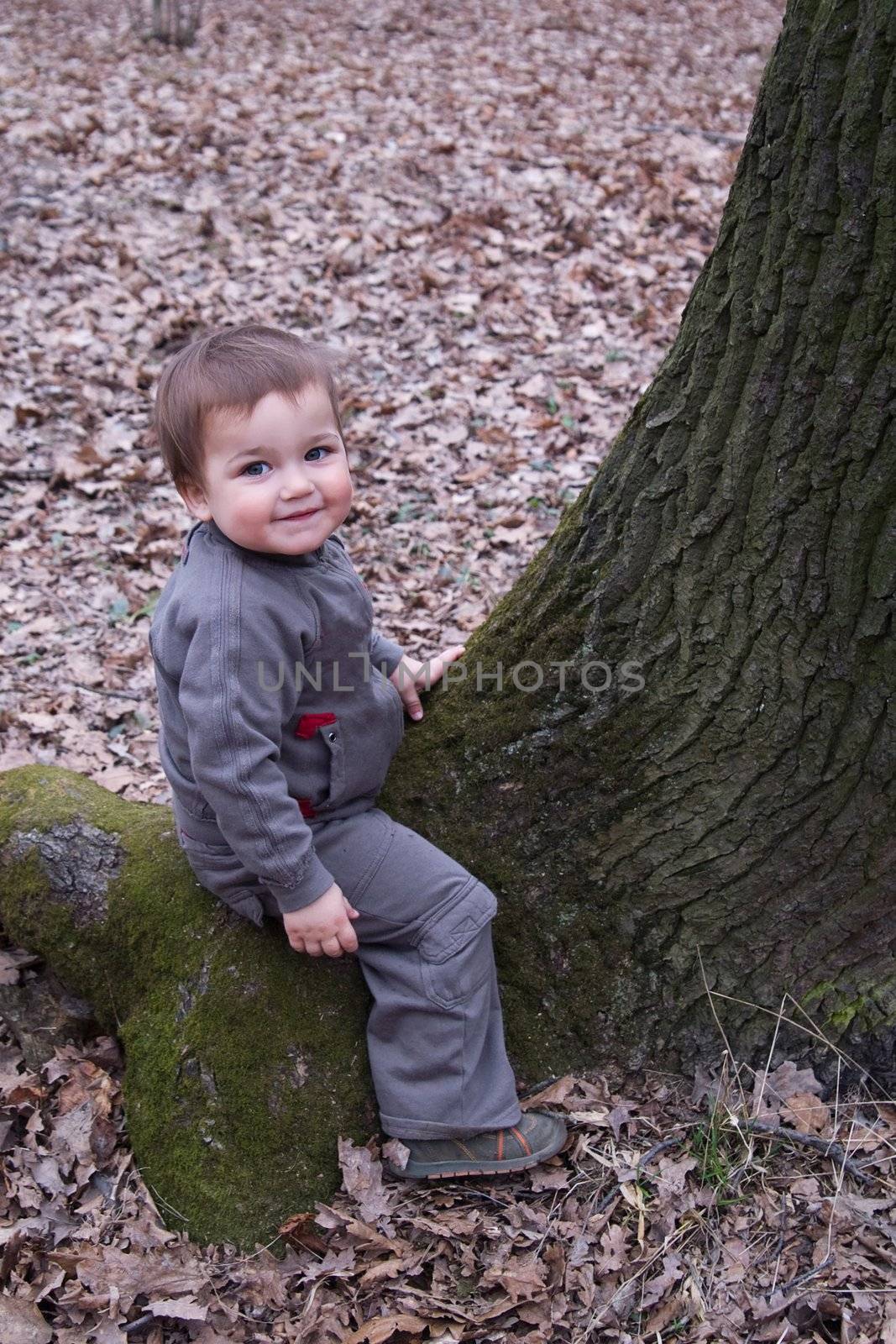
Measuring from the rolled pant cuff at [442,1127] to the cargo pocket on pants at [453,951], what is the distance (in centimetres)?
31

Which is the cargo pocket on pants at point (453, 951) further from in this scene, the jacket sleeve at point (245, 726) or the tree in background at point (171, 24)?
the tree in background at point (171, 24)

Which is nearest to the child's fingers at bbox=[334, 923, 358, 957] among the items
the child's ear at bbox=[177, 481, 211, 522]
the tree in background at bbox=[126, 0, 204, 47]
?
the child's ear at bbox=[177, 481, 211, 522]

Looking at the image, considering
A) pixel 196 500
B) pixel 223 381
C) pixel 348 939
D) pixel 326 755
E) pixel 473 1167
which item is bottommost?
pixel 473 1167

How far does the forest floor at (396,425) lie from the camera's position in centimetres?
248

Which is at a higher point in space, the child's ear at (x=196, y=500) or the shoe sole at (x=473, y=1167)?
the child's ear at (x=196, y=500)

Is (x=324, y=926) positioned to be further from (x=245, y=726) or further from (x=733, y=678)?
(x=733, y=678)

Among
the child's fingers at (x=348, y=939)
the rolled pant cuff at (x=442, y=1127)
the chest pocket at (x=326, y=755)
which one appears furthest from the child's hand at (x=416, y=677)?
the rolled pant cuff at (x=442, y=1127)

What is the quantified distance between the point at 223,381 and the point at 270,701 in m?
0.72

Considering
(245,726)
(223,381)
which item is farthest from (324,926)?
(223,381)

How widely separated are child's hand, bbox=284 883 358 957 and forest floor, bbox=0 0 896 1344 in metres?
0.60

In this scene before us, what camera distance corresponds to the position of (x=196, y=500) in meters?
2.47

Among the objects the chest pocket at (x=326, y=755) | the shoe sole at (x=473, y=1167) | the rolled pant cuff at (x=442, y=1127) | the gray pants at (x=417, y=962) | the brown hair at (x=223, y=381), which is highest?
the brown hair at (x=223, y=381)

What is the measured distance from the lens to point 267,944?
2.79m

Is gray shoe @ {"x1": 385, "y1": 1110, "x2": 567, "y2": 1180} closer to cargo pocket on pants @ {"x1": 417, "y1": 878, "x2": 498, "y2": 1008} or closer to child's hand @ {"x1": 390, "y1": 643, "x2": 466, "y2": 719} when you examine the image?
cargo pocket on pants @ {"x1": 417, "y1": 878, "x2": 498, "y2": 1008}
